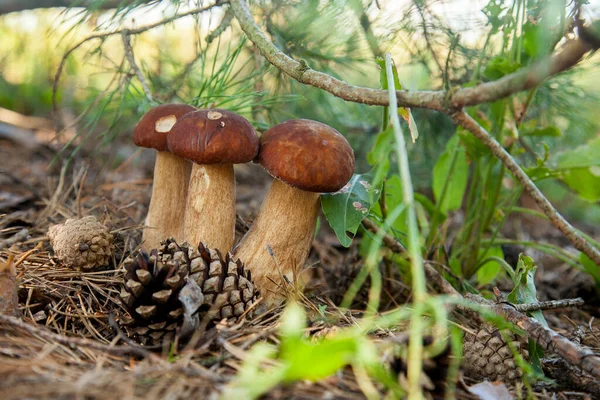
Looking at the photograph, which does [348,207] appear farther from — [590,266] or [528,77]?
[590,266]

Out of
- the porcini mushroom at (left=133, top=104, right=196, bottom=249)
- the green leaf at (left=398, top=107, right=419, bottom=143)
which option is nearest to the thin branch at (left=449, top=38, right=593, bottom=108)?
the green leaf at (left=398, top=107, right=419, bottom=143)

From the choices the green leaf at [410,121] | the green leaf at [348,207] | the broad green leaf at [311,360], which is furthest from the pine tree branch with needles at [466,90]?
the broad green leaf at [311,360]

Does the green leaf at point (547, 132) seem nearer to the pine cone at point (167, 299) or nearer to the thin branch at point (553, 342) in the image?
the thin branch at point (553, 342)

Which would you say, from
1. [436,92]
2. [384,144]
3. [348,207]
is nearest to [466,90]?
[436,92]

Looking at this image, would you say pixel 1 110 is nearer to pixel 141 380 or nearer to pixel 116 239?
pixel 116 239

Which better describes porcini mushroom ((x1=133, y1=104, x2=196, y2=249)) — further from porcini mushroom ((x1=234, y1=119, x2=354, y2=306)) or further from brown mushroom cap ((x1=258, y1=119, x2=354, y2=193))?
brown mushroom cap ((x1=258, y1=119, x2=354, y2=193))
